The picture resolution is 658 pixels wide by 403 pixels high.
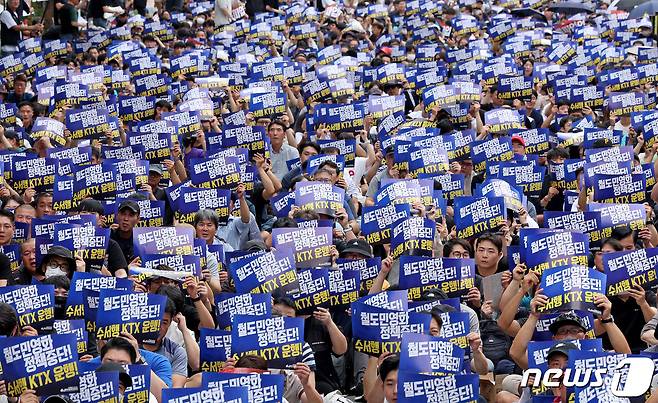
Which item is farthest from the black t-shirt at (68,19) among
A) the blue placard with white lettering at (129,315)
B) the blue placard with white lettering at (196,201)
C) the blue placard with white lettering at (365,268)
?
the blue placard with white lettering at (129,315)

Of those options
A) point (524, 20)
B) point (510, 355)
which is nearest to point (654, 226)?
point (510, 355)

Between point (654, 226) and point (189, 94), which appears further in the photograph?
point (189, 94)

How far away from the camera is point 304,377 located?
12000 mm

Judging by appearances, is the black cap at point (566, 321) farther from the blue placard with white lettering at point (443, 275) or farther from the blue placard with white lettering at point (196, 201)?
the blue placard with white lettering at point (196, 201)

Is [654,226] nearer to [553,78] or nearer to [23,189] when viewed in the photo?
[23,189]

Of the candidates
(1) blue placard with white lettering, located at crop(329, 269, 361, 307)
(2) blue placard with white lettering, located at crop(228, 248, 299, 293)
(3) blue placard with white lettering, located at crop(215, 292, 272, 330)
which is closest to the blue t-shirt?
(3) blue placard with white lettering, located at crop(215, 292, 272, 330)

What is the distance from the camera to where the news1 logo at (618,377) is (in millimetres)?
10812

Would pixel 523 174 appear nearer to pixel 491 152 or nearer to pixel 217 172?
pixel 491 152

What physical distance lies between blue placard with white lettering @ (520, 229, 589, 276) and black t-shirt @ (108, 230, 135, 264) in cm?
403

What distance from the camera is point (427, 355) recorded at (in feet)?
38.2

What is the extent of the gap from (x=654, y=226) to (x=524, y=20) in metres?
17.9

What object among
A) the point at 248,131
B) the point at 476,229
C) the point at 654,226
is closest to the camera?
the point at 476,229

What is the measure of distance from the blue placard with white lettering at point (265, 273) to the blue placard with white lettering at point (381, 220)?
1901 millimetres

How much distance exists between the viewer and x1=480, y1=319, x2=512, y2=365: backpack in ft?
44.7
